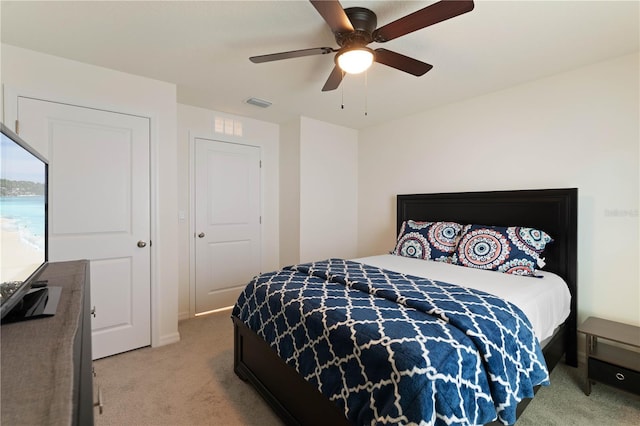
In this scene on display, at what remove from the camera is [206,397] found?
1957mm

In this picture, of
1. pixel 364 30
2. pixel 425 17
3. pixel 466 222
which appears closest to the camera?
pixel 425 17

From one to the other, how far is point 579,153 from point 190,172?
12.1 ft

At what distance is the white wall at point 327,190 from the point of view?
3.74 metres

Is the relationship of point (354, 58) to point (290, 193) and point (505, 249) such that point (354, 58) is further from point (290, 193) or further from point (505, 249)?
point (290, 193)

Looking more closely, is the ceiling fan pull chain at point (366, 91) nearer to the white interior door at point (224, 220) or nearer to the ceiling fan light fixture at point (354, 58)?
the ceiling fan light fixture at point (354, 58)

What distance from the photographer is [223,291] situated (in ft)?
11.9

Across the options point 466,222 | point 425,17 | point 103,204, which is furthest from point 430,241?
point 103,204

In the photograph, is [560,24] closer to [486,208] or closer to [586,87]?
[586,87]

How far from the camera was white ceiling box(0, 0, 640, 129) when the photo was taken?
5.63ft

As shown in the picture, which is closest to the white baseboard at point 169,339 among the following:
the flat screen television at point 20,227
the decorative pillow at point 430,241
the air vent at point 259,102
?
the flat screen television at point 20,227

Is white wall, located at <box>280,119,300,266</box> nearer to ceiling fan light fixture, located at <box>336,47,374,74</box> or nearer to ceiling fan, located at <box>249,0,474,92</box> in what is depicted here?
ceiling fan, located at <box>249,0,474,92</box>

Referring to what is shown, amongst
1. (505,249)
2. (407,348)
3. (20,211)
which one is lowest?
(407,348)

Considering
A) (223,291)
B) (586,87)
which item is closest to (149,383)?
(223,291)

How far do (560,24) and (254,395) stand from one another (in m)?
3.06
